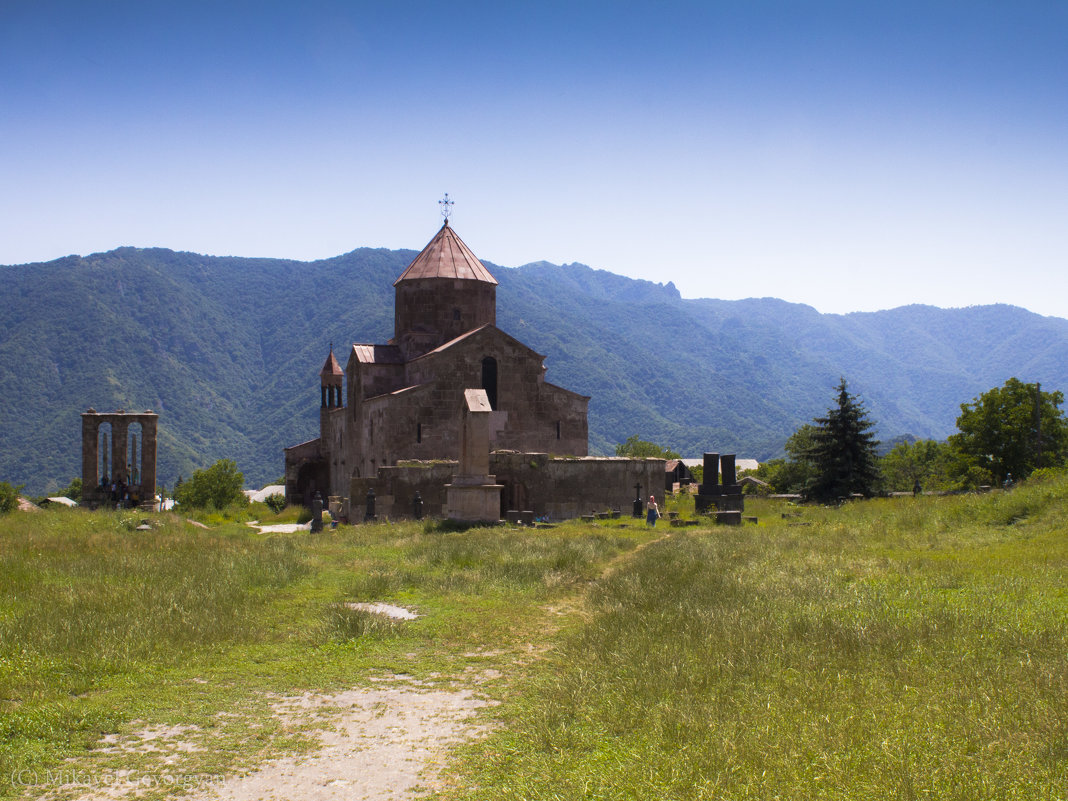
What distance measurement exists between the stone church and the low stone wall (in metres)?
2.46

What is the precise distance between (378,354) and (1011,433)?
29.8 metres

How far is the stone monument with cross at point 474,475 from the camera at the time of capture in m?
18.7

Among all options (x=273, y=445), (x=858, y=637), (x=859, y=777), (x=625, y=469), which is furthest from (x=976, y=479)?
(x=273, y=445)

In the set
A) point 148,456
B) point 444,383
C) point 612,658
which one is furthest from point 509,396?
point 612,658

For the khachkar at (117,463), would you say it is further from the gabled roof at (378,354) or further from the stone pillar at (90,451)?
the gabled roof at (378,354)

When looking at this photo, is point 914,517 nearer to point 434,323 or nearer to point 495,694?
point 495,694

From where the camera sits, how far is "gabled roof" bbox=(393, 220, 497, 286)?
102ft

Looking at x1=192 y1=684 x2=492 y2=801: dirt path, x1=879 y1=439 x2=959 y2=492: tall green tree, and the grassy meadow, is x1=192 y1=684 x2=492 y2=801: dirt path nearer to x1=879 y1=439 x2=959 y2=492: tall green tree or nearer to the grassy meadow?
the grassy meadow

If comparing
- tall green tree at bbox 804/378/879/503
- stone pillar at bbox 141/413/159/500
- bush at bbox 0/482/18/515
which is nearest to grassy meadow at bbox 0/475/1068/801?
bush at bbox 0/482/18/515

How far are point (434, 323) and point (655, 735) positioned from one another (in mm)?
26363

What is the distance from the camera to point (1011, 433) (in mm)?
41031

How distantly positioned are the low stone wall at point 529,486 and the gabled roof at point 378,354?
704 centimetres

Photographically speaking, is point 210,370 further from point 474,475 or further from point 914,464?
point 474,475

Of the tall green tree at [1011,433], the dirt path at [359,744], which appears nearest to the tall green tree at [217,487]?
the tall green tree at [1011,433]
